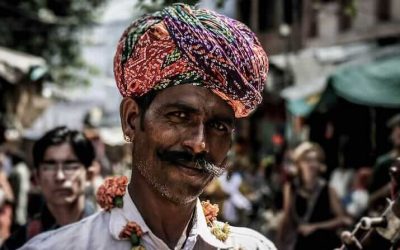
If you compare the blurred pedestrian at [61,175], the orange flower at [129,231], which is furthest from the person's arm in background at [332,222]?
the orange flower at [129,231]

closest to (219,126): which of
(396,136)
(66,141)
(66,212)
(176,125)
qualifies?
(176,125)

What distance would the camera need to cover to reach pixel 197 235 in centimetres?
264

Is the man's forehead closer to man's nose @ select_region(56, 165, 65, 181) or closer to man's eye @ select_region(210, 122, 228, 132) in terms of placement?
man's eye @ select_region(210, 122, 228, 132)

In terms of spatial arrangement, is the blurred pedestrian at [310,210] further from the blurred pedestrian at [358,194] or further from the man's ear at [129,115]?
the man's ear at [129,115]

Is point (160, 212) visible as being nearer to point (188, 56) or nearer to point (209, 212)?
point (209, 212)

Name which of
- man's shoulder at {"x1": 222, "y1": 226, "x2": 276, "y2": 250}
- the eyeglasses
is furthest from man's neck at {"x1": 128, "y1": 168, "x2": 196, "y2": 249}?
the eyeglasses

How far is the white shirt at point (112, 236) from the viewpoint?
8.32ft

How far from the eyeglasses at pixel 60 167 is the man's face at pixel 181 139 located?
2.30 meters

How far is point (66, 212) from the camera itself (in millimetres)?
4672

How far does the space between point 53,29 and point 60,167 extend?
1735 cm

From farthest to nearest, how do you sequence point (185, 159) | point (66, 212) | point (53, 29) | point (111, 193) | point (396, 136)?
point (53, 29) → point (396, 136) → point (66, 212) → point (111, 193) → point (185, 159)

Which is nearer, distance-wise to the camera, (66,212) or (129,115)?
(129,115)

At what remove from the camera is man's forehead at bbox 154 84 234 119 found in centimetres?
249

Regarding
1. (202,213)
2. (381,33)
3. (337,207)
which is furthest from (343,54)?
(202,213)
